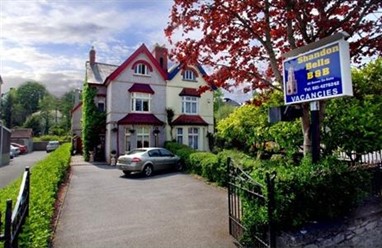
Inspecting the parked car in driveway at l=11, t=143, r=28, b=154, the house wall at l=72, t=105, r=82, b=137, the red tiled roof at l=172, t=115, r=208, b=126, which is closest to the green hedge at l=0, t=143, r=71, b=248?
the red tiled roof at l=172, t=115, r=208, b=126

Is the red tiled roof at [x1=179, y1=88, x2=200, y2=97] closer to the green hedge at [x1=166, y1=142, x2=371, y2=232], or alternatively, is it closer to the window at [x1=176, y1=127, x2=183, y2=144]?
the window at [x1=176, y1=127, x2=183, y2=144]

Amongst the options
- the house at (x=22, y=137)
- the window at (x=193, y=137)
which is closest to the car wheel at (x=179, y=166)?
the window at (x=193, y=137)

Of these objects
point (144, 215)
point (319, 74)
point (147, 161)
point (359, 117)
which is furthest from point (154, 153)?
point (319, 74)

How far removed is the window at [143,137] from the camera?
23516mm

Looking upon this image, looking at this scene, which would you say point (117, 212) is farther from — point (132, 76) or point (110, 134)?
point (132, 76)

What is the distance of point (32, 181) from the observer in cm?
918

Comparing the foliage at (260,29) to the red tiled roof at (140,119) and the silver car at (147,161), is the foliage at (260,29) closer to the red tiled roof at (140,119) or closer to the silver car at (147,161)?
the silver car at (147,161)

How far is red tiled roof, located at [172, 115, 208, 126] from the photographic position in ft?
80.9

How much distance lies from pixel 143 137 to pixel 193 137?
4.73 meters

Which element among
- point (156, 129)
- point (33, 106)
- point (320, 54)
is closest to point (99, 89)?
point (156, 129)

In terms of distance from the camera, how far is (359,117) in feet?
30.3

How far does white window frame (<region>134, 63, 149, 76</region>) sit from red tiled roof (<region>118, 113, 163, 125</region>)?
11.6ft

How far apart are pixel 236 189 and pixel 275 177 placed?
1.26 m

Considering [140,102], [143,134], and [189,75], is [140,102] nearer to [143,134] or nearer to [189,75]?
[143,134]
